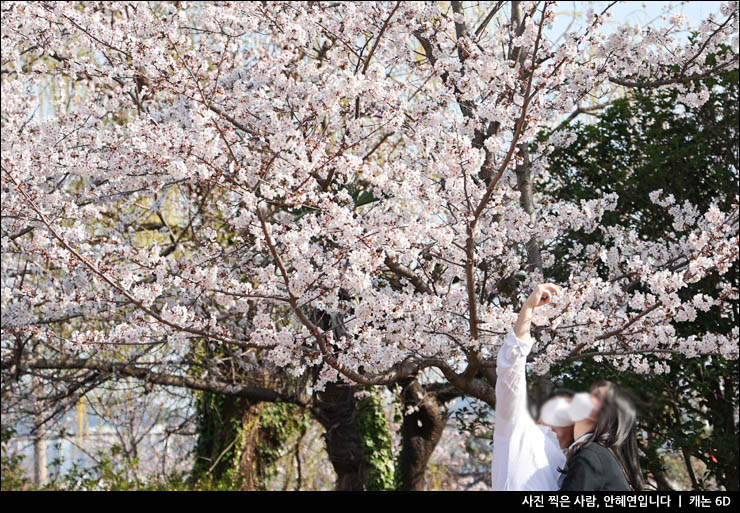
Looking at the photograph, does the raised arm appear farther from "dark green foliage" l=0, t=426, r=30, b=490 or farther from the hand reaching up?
"dark green foliage" l=0, t=426, r=30, b=490

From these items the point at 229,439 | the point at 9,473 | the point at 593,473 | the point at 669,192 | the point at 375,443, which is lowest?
the point at 593,473

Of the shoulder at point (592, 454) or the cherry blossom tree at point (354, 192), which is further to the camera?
the cherry blossom tree at point (354, 192)

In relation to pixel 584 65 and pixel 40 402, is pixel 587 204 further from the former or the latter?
pixel 40 402

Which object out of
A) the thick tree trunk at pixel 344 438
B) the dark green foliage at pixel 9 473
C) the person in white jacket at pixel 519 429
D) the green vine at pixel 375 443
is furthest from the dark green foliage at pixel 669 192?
the dark green foliage at pixel 9 473

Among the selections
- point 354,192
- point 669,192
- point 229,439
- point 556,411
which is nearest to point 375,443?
point 229,439

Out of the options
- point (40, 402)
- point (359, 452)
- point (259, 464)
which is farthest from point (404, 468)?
point (40, 402)

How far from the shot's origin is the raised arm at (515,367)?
1795 mm

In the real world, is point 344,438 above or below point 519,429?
above

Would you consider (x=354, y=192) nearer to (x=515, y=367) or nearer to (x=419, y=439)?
(x=419, y=439)

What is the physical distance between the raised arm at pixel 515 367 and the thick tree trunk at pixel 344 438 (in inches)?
192

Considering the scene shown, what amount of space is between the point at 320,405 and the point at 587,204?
124 inches

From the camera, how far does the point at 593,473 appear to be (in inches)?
67.9

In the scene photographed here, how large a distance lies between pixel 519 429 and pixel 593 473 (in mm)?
194

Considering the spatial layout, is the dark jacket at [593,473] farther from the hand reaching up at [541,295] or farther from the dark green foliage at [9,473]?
the dark green foliage at [9,473]
